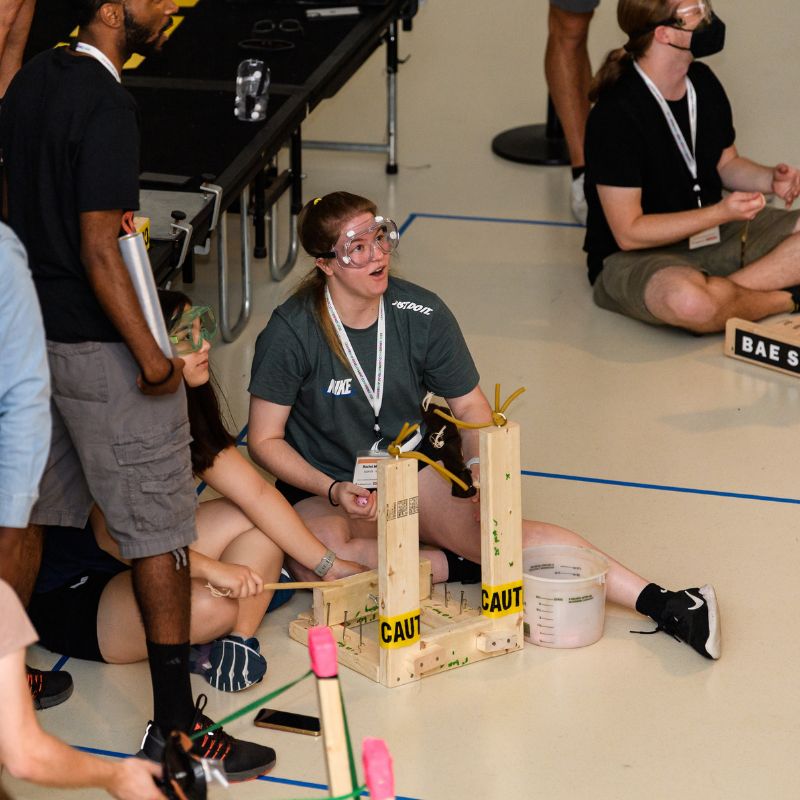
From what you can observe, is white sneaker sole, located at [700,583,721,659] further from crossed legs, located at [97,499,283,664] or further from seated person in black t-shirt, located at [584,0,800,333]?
seated person in black t-shirt, located at [584,0,800,333]

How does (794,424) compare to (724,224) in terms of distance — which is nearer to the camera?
(794,424)

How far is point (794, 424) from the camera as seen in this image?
12.0 feet

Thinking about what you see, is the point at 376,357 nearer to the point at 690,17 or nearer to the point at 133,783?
the point at 133,783

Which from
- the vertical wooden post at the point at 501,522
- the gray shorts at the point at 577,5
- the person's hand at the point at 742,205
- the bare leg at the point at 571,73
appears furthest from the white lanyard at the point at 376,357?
the gray shorts at the point at 577,5

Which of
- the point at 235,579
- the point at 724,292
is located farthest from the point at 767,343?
the point at 235,579

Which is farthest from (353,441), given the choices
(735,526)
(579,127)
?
(579,127)

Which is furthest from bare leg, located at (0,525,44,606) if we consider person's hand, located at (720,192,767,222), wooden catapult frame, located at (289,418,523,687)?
person's hand, located at (720,192,767,222)

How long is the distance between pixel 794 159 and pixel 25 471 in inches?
201

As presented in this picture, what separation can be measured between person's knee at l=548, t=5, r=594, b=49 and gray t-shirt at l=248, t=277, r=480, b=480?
271 centimetres

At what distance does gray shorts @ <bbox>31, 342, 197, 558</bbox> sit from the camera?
214 centimetres

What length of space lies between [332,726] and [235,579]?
1011 millimetres

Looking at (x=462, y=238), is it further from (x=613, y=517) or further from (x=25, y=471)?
(x=25, y=471)

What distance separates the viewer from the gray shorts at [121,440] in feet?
7.01

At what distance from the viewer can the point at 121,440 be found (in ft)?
7.02
